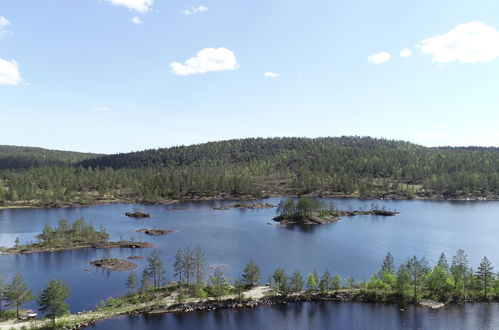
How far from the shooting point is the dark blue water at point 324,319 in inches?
2793

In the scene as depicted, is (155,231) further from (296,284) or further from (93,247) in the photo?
(296,284)

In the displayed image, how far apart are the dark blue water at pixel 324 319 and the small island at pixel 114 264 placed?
36.8 m

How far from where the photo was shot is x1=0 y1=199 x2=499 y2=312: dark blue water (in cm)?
10188

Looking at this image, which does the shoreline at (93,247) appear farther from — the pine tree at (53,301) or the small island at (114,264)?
the pine tree at (53,301)

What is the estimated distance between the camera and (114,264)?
111m

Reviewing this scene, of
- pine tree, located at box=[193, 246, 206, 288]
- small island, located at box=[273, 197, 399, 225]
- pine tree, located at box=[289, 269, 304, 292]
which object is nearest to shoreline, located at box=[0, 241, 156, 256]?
pine tree, located at box=[193, 246, 206, 288]

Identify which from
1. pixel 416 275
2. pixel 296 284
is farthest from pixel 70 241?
pixel 416 275

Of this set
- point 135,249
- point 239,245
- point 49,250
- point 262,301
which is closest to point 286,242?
point 239,245

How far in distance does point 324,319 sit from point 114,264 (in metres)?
61.8

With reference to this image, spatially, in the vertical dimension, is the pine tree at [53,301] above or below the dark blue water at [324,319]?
above

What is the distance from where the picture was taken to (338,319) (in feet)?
242

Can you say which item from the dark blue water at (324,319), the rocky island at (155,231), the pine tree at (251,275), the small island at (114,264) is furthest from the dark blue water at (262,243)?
the dark blue water at (324,319)

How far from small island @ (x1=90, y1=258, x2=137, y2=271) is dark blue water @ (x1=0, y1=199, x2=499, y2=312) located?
8.77 ft

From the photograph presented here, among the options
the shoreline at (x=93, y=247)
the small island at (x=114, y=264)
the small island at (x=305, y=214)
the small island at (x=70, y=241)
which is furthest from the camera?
the small island at (x=305, y=214)
